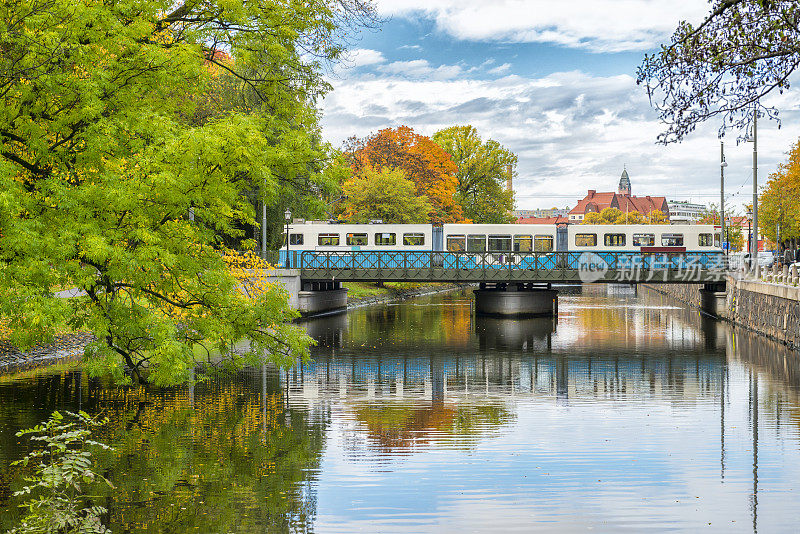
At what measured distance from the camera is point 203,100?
44.4 metres

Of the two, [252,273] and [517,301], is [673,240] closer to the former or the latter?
[517,301]

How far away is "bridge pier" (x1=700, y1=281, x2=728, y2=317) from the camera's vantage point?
4935 cm

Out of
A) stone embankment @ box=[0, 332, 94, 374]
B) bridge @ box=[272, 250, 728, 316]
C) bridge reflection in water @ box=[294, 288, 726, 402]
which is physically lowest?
bridge reflection in water @ box=[294, 288, 726, 402]

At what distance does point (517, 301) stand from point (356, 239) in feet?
35.7

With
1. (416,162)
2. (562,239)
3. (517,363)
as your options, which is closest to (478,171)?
(416,162)

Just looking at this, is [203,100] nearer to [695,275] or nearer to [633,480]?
[695,275]

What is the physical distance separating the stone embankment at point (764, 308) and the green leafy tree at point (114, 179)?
848 inches

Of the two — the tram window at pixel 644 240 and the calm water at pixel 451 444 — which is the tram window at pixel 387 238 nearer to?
the tram window at pixel 644 240

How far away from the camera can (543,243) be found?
5406 cm

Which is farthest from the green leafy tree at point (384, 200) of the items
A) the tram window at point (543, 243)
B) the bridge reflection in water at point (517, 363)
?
the bridge reflection in water at point (517, 363)

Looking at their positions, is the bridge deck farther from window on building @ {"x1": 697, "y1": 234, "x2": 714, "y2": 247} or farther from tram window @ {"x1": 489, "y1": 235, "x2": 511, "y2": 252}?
window on building @ {"x1": 697, "y1": 234, "x2": 714, "y2": 247}

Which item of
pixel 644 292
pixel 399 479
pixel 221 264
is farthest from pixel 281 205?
pixel 644 292

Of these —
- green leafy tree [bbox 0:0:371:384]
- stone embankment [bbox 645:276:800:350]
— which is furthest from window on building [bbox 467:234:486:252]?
green leafy tree [bbox 0:0:371:384]

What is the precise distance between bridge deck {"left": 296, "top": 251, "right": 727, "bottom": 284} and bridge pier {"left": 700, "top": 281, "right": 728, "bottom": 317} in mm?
1701
